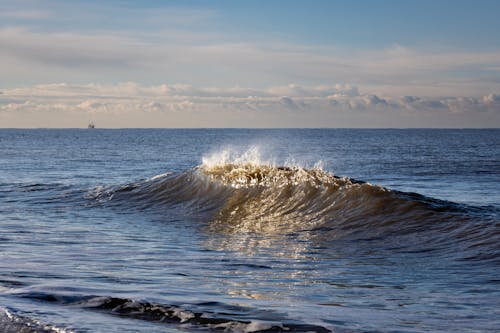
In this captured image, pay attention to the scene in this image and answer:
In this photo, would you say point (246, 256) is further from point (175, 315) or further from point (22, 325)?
point (22, 325)

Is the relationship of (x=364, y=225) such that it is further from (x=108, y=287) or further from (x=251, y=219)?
(x=108, y=287)

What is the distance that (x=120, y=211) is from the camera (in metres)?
20.3

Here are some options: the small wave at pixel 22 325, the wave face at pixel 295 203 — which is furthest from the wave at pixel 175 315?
the wave face at pixel 295 203

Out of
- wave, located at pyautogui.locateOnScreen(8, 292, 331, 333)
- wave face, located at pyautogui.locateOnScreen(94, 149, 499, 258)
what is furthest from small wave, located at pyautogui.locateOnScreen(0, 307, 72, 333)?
wave face, located at pyautogui.locateOnScreen(94, 149, 499, 258)

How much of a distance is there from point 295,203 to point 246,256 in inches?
274

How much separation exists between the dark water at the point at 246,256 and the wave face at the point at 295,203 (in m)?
0.06

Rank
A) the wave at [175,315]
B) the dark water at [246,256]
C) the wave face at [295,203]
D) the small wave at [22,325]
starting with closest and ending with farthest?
the small wave at [22,325], the wave at [175,315], the dark water at [246,256], the wave face at [295,203]

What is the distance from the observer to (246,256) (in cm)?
1199

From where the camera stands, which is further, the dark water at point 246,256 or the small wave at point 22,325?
the dark water at point 246,256

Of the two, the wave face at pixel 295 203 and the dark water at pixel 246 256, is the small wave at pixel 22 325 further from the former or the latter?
the wave face at pixel 295 203

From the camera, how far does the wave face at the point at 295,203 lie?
1477cm

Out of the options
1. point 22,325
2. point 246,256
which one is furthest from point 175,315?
point 246,256

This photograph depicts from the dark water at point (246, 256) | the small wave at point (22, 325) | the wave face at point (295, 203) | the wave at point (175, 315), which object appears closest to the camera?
the small wave at point (22, 325)

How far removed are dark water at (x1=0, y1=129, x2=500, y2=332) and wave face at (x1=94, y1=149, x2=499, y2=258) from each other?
0.20ft
